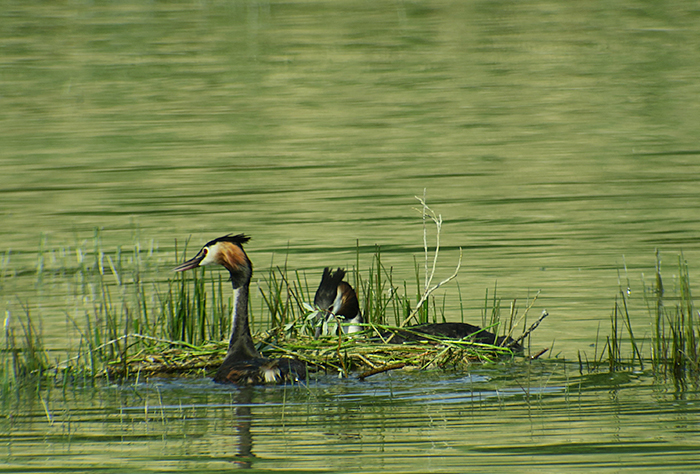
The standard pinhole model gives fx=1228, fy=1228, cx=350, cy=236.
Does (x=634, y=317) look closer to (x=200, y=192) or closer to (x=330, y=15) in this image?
(x=200, y=192)

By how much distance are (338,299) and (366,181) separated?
367 inches

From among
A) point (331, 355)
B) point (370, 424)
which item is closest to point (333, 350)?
point (331, 355)

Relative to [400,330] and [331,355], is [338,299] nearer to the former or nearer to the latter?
[400,330]

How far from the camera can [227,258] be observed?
823cm

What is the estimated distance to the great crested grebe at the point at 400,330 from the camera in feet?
28.3

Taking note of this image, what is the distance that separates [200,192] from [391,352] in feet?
32.9

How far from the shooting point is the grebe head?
823 centimetres

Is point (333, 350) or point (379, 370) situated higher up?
point (333, 350)

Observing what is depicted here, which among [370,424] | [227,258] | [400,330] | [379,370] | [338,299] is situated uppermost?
[227,258]

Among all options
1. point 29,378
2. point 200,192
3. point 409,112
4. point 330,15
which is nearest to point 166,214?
point 200,192

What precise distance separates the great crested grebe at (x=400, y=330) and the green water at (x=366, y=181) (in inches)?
21.6

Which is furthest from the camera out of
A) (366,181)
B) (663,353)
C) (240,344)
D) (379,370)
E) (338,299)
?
(366,181)

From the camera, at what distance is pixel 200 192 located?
17984 mm

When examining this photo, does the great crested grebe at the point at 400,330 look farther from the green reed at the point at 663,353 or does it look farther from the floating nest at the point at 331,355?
the green reed at the point at 663,353
